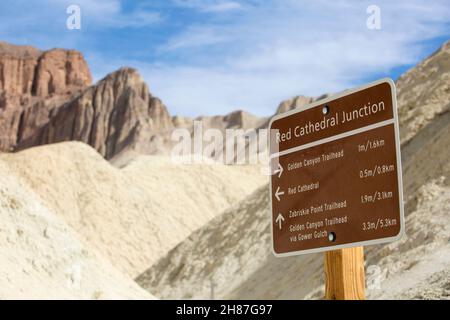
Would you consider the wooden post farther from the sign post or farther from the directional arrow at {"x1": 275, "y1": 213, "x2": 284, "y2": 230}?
the directional arrow at {"x1": 275, "y1": 213, "x2": 284, "y2": 230}

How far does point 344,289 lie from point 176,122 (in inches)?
5245

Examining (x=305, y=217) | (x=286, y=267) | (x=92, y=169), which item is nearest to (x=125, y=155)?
(x=92, y=169)

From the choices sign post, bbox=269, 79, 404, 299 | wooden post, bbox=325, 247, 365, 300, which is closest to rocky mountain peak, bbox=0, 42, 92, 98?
sign post, bbox=269, 79, 404, 299

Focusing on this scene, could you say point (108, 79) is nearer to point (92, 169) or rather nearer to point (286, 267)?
point (92, 169)

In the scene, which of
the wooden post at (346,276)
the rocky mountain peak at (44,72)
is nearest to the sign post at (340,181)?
the wooden post at (346,276)

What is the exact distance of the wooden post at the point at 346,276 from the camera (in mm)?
4258

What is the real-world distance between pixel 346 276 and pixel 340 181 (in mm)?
549

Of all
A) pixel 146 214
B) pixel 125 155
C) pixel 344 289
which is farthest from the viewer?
pixel 125 155

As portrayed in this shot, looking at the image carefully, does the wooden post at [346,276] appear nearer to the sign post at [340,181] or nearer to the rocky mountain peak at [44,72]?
the sign post at [340,181]

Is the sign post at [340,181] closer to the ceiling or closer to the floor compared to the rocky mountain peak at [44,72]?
closer to the floor

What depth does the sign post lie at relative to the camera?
390cm

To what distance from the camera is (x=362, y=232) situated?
397 centimetres

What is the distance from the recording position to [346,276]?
4289 millimetres

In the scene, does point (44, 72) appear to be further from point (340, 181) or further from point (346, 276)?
point (340, 181)
